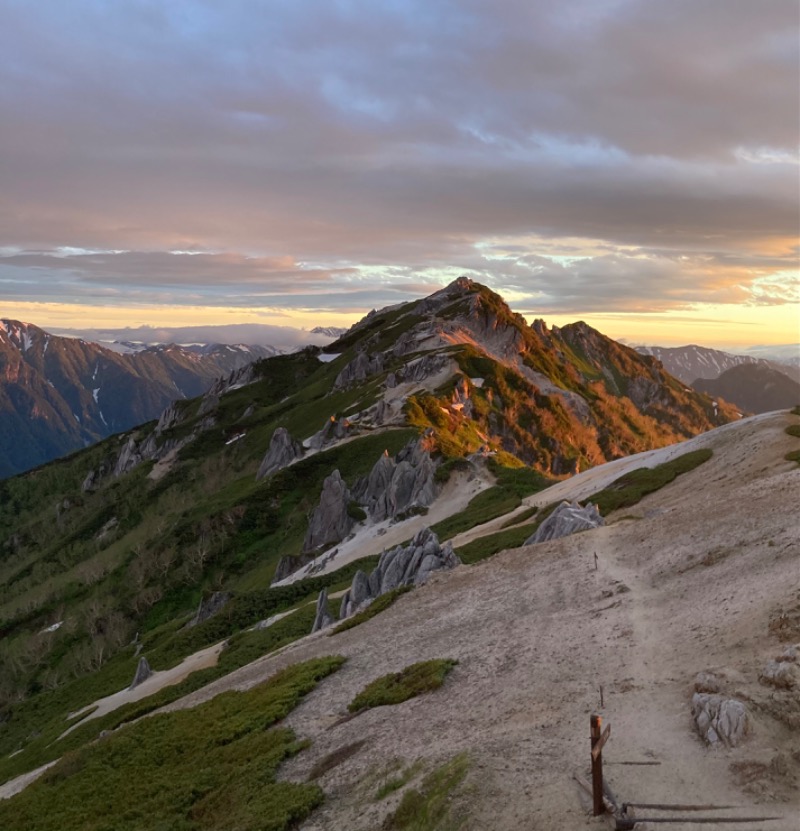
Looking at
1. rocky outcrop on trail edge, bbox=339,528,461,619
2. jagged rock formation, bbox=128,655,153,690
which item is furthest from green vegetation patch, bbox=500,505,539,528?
jagged rock formation, bbox=128,655,153,690

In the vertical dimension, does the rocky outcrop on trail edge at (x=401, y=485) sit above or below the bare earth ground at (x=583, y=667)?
below

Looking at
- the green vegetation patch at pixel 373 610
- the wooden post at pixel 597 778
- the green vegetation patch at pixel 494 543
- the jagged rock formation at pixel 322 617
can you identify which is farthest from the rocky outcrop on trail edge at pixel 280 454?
the wooden post at pixel 597 778

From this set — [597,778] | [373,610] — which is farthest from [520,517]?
[597,778]

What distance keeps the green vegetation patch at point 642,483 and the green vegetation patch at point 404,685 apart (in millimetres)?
27089

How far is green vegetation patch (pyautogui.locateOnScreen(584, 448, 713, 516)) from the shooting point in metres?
54.9

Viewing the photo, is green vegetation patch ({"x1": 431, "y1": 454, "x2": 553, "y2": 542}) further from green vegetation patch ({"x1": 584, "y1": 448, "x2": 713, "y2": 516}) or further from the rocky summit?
green vegetation patch ({"x1": 584, "y1": 448, "x2": 713, "y2": 516})

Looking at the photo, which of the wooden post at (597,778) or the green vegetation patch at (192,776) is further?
the green vegetation patch at (192,776)

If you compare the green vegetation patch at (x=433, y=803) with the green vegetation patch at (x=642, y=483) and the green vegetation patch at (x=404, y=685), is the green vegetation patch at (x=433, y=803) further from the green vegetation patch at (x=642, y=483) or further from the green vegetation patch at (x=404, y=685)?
the green vegetation patch at (x=642, y=483)

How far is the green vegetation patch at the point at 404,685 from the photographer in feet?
96.2

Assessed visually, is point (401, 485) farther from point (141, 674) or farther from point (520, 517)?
point (141, 674)

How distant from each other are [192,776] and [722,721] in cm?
2107

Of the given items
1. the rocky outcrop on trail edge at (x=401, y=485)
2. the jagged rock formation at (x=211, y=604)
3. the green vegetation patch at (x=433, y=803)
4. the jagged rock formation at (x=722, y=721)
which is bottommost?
the jagged rock formation at (x=211, y=604)

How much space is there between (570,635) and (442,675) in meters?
5.92

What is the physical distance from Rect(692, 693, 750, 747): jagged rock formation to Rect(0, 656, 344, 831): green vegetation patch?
1248cm
